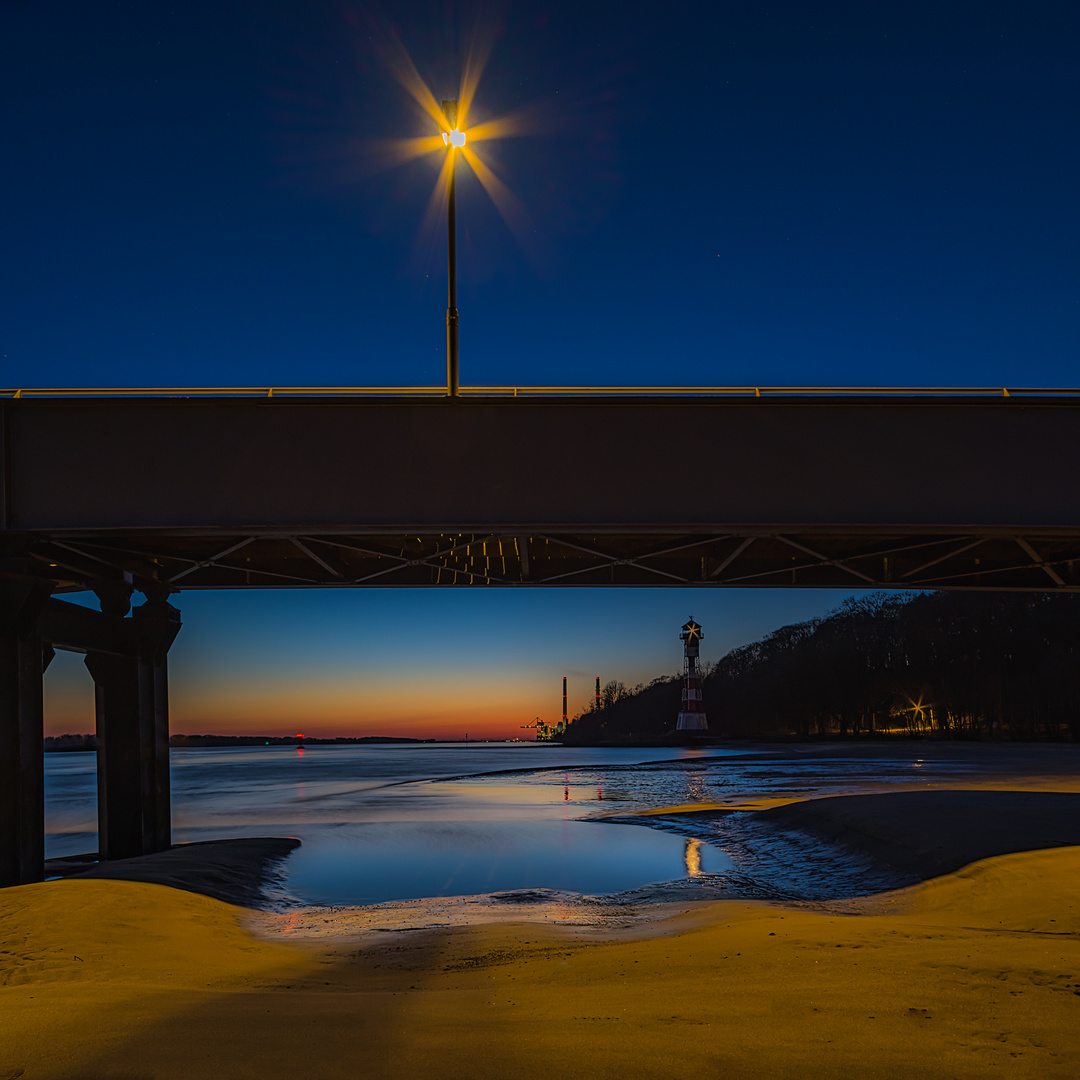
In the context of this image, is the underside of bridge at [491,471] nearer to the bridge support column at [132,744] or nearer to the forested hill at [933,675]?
the bridge support column at [132,744]

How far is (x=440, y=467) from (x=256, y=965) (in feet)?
24.3

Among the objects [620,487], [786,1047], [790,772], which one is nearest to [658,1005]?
[786,1047]

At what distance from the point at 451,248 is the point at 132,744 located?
1266 centimetres

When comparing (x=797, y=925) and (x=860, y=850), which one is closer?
(x=797, y=925)

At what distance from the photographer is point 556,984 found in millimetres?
7039

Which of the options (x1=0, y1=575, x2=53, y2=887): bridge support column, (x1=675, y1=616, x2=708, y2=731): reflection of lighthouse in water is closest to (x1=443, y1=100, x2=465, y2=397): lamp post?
(x1=0, y1=575, x2=53, y2=887): bridge support column

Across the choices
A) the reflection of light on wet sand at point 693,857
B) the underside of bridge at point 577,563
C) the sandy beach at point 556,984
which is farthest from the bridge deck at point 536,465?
the reflection of light on wet sand at point 693,857

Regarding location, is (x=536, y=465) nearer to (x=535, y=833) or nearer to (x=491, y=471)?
(x=491, y=471)

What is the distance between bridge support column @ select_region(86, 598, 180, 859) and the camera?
1847cm

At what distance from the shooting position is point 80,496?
525 inches

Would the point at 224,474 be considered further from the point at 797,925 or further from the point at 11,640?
the point at 797,925

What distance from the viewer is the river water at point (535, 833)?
1544 centimetres

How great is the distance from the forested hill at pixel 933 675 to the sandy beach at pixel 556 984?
92.7 meters

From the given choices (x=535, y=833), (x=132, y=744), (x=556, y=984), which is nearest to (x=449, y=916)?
(x=556, y=984)
